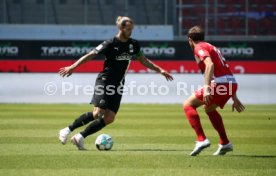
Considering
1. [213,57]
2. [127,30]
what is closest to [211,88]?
[213,57]

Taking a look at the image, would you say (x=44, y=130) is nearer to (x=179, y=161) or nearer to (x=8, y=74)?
(x=179, y=161)

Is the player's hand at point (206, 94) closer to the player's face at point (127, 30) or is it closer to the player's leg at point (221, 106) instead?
the player's leg at point (221, 106)

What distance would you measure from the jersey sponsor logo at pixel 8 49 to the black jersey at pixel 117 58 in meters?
20.7

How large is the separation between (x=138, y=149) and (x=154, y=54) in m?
20.7

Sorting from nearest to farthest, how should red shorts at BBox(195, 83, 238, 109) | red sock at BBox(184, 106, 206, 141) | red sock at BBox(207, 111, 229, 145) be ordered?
red shorts at BBox(195, 83, 238, 109), red sock at BBox(184, 106, 206, 141), red sock at BBox(207, 111, 229, 145)

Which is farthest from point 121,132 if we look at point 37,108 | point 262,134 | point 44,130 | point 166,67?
point 166,67

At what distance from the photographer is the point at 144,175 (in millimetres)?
7641

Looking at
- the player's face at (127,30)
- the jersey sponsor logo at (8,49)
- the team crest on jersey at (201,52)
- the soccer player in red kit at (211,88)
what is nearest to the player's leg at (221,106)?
the soccer player in red kit at (211,88)

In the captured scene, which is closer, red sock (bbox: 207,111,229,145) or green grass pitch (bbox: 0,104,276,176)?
green grass pitch (bbox: 0,104,276,176)

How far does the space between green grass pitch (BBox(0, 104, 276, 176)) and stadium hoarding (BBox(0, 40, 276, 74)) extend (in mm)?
11675

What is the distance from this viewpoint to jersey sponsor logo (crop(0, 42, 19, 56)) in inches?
1203

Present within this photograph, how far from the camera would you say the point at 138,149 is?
1059 cm

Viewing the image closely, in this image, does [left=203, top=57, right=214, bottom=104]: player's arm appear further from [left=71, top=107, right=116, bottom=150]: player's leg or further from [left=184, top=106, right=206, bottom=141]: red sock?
[left=71, top=107, right=116, bottom=150]: player's leg

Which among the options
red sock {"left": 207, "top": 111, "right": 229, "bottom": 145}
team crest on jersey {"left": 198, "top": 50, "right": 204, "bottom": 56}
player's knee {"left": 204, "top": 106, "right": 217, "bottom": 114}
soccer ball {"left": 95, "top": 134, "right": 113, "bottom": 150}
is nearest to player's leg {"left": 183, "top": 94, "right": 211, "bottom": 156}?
player's knee {"left": 204, "top": 106, "right": 217, "bottom": 114}
